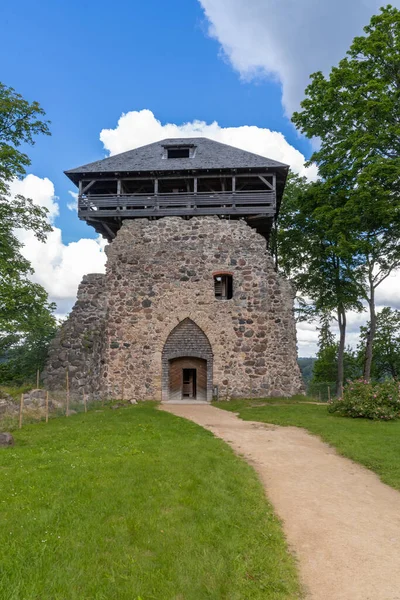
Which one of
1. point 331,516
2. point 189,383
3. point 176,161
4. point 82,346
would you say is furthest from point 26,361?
point 331,516

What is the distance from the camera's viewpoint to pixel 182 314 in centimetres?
1955

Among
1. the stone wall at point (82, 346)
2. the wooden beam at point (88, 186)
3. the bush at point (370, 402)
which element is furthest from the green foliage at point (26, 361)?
the bush at point (370, 402)

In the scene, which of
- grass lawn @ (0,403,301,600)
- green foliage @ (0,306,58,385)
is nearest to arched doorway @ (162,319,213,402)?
green foliage @ (0,306,58,385)

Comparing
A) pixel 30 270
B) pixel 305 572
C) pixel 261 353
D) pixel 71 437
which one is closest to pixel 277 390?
pixel 261 353

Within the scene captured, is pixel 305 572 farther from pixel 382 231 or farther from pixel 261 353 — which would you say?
pixel 382 231

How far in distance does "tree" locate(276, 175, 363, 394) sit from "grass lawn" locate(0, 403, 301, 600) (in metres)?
16.6

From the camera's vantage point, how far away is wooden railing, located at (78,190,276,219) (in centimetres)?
1983

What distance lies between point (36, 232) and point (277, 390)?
568 inches

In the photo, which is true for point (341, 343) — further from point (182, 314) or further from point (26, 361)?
point (26, 361)

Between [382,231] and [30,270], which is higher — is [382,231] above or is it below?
above

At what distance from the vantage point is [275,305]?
1980 cm

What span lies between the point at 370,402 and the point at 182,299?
33.4ft

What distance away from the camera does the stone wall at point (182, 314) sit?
62.6 ft

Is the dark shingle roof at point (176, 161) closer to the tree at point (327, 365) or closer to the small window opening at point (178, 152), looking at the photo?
the small window opening at point (178, 152)
